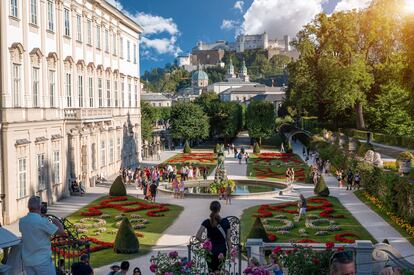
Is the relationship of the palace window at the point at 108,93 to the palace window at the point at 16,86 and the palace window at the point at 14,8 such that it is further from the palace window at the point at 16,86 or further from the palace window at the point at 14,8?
the palace window at the point at 14,8

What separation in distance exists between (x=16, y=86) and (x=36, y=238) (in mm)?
21079

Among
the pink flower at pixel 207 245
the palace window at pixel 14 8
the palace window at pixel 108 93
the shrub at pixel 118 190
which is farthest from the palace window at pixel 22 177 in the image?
the pink flower at pixel 207 245

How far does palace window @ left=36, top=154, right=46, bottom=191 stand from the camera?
30.6 m

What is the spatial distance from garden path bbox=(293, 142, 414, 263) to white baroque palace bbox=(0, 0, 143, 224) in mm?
16892

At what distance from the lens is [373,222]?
84.6ft

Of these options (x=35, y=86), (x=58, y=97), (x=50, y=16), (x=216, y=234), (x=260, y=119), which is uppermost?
(x=50, y=16)

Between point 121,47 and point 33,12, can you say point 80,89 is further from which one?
point 121,47

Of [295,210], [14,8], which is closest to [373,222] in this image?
[295,210]

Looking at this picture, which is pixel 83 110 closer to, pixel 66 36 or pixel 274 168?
pixel 66 36

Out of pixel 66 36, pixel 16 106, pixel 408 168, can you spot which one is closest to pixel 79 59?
pixel 66 36

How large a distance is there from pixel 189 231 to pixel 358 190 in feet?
50.0

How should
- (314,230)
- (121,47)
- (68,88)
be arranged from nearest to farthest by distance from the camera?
(314,230) < (68,88) < (121,47)

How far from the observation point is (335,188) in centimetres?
3800

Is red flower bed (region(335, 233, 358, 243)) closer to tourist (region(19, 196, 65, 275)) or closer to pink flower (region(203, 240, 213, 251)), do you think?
pink flower (region(203, 240, 213, 251))
